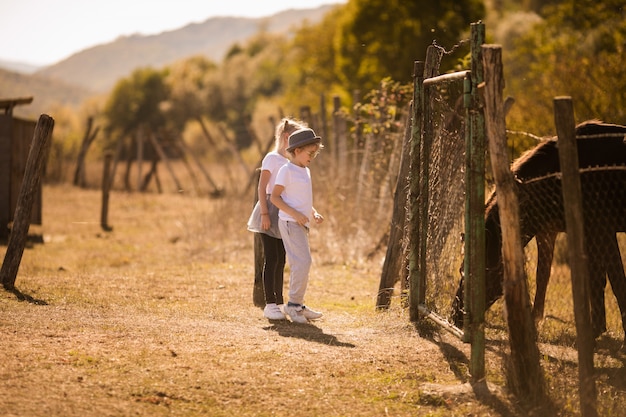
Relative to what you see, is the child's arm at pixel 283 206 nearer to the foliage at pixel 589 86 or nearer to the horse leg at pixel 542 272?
the horse leg at pixel 542 272

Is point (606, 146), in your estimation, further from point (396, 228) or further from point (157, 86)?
point (157, 86)

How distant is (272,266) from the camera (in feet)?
23.0

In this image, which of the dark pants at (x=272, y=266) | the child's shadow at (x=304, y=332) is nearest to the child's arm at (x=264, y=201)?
the dark pants at (x=272, y=266)

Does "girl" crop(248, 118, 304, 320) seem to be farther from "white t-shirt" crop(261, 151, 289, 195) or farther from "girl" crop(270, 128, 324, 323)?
"girl" crop(270, 128, 324, 323)

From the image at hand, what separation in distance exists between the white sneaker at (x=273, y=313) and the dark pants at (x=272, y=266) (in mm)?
53

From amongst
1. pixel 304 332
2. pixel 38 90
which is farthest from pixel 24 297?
pixel 38 90

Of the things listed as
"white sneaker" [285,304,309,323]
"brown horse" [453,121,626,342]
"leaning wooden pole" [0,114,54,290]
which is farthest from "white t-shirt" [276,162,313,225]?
Answer: "leaning wooden pole" [0,114,54,290]

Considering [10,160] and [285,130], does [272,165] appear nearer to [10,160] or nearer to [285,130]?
[285,130]

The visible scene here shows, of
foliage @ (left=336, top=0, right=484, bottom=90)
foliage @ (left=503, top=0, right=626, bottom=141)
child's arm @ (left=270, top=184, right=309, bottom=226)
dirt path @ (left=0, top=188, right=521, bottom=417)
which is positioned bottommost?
dirt path @ (left=0, top=188, right=521, bottom=417)

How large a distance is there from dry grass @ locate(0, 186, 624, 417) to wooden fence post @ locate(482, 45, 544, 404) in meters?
0.26

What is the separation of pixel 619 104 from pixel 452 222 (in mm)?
7105

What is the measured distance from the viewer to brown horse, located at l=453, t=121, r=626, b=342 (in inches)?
245

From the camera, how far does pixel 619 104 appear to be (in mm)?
12812

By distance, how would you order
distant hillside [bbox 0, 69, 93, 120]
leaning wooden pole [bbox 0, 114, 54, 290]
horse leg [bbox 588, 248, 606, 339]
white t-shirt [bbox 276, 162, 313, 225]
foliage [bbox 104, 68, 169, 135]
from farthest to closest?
1. distant hillside [bbox 0, 69, 93, 120]
2. foliage [bbox 104, 68, 169, 135]
3. leaning wooden pole [bbox 0, 114, 54, 290]
4. white t-shirt [bbox 276, 162, 313, 225]
5. horse leg [bbox 588, 248, 606, 339]
